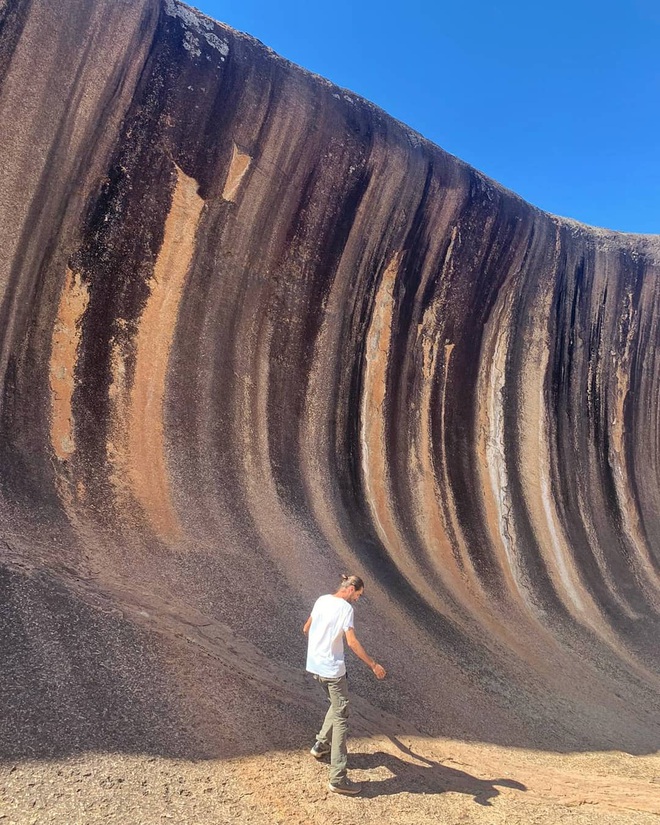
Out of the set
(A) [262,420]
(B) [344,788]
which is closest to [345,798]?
(B) [344,788]

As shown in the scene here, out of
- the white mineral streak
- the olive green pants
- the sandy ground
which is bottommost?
the sandy ground

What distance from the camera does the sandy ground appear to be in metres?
3.13

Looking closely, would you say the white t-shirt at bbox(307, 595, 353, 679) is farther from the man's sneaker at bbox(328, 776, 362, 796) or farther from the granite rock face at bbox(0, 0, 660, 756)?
the granite rock face at bbox(0, 0, 660, 756)

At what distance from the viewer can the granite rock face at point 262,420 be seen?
4.73 meters

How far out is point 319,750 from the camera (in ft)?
13.0

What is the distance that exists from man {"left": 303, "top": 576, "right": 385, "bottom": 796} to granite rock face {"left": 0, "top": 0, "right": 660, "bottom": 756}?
0.65m

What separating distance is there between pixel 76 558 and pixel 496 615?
4928 mm

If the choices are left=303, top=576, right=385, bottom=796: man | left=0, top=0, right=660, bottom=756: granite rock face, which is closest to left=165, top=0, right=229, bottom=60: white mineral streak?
left=0, top=0, right=660, bottom=756: granite rock face

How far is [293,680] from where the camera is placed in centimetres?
472

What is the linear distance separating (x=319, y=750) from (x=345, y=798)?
0.37 m

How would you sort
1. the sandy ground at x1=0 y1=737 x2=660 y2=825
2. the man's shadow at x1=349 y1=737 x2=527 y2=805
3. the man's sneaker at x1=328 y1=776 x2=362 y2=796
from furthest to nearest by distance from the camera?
the man's shadow at x1=349 y1=737 x2=527 y2=805
the man's sneaker at x1=328 y1=776 x2=362 y2=796
the sandy ground at x1=0 y1=737 x2=660 y2=825

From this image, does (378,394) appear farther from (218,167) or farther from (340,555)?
(218,167)

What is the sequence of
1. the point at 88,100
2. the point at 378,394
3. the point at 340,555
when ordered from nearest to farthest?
the point at 88,100
the point at 340,555
the point at 378,394

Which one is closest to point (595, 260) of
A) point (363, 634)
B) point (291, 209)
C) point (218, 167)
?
point (291, 209)
